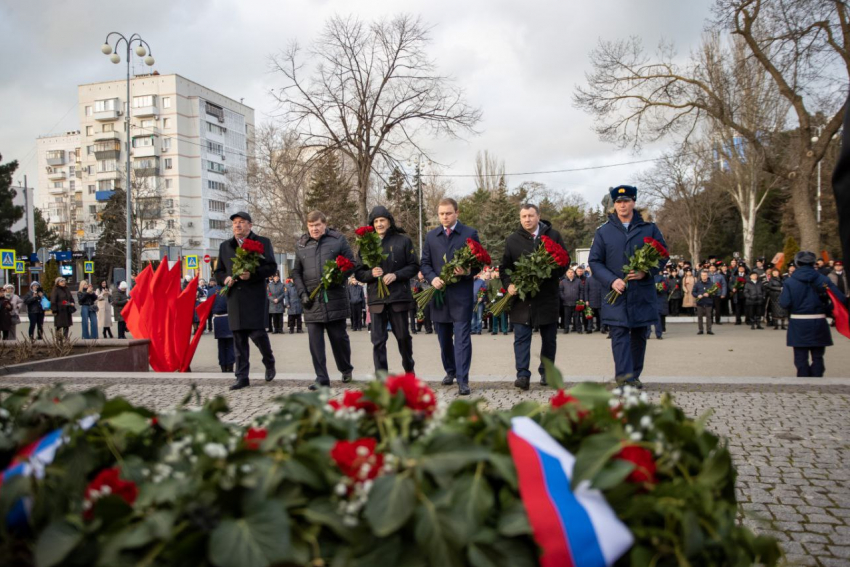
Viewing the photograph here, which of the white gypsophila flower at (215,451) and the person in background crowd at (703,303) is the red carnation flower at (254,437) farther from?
the person in background crowd at (703,303)

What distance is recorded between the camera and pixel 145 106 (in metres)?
83.5

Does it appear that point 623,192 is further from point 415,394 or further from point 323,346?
point 415,394

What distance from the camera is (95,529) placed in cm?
148

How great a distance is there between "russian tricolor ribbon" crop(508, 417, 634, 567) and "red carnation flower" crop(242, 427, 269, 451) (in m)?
0.64

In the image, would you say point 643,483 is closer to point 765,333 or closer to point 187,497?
point 187,497

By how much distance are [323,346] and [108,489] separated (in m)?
7.06

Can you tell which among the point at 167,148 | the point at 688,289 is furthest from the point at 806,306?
the point at 167,148

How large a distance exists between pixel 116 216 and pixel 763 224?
184 ft

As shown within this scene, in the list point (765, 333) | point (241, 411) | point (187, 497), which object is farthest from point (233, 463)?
point (765, 333)

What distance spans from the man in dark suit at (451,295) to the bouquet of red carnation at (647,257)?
172 cm

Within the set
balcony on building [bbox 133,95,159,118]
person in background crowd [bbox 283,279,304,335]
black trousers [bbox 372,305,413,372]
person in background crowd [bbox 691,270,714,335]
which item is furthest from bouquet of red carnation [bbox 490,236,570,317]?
balcony on building [bbox 133,95,159,118]

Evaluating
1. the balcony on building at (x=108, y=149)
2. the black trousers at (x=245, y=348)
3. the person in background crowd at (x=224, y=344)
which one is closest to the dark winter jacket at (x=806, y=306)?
the black trousers at (x=245, y=348)

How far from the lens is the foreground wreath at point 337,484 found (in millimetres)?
1469

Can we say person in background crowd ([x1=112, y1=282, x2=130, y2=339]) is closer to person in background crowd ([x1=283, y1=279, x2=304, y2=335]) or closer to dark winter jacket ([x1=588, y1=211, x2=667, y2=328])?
person in background crowd ([x1=283, y1=279, x2=304, y2=335])
